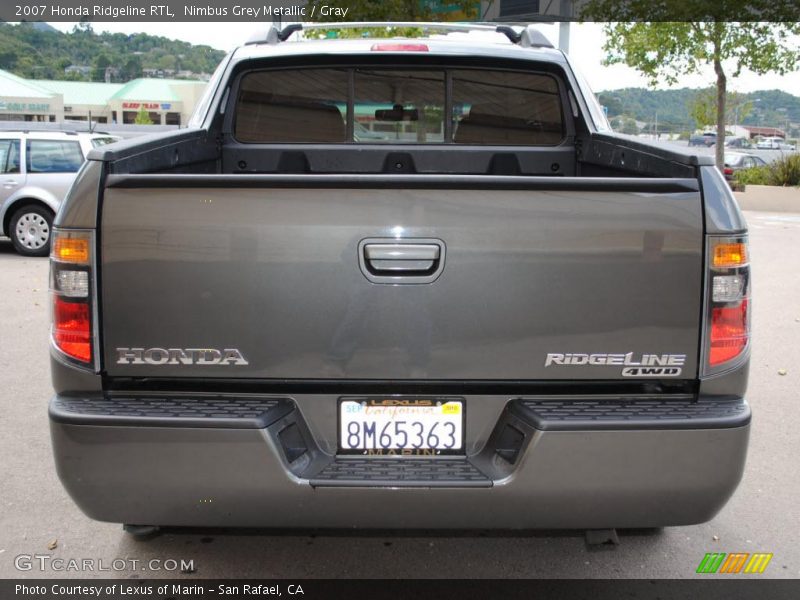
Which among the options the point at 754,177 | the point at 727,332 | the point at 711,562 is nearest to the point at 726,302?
the point at 727,332

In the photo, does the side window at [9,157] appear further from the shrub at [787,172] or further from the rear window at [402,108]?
the shrub at [787,172]

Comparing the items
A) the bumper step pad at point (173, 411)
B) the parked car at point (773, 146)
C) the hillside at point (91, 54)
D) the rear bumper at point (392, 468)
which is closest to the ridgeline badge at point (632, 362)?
the rear bumper at point (392, 468)

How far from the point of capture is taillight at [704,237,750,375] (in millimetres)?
2562

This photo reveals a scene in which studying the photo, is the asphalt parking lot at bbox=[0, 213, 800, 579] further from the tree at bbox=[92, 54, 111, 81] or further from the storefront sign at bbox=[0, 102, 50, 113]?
the tree at bbox=[92, 54, 111, 81]

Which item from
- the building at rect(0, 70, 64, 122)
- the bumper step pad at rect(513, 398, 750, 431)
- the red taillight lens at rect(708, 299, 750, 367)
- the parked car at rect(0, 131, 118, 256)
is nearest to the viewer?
the bumper step pad at rect(513, 398, 750, 431)

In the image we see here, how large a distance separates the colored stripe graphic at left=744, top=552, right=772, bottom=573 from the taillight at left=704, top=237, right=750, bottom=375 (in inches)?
48.4

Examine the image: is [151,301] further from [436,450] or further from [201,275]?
[436,450]

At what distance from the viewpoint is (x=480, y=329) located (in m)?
2.56

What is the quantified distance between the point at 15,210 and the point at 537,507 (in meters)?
12.2

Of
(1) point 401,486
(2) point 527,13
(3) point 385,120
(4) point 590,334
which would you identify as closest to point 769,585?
(4) point 590,334

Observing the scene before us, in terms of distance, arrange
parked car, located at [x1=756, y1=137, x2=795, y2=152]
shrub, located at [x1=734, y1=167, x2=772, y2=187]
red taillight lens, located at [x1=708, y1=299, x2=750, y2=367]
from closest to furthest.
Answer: red taillight lens, located at [x1=708, y1=299, x2=750, y2=367], shrub, located at [x1=734, y1=167, x2=772, y2=187], parked car, located at [x1=756, y1=137, x2=795, y2=152]

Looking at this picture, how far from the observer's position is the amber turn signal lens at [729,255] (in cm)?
255

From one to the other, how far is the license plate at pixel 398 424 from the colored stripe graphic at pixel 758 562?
1.63 m

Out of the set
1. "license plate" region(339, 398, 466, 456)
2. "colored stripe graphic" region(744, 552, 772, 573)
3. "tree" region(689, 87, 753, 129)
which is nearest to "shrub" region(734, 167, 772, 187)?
"tree" region(689, 87, 753, 129)
